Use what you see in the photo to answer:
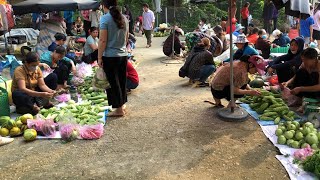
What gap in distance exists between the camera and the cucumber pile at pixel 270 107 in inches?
192

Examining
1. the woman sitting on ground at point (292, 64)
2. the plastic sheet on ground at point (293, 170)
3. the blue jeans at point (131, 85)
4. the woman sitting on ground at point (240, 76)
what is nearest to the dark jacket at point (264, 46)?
the woman sitting on ground at point (292, 64)

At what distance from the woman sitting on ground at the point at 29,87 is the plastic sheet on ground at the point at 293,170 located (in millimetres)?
3560

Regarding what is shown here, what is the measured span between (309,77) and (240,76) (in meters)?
1.22

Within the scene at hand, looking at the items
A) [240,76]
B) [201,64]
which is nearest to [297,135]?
[240,76]

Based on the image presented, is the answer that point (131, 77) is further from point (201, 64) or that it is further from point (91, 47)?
point (91, 47)

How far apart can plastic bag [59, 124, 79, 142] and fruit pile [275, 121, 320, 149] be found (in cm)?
269

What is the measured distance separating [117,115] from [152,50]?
7.53 metres

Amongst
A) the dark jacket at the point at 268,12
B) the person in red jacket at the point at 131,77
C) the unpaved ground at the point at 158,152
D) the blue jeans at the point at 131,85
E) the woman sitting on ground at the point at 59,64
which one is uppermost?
the dark jacket at the point at 268,12

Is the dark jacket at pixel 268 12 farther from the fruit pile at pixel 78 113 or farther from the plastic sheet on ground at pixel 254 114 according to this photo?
the fruit pile at pixel 78 113

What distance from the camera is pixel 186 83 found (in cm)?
740

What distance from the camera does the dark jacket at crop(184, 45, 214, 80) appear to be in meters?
6.86

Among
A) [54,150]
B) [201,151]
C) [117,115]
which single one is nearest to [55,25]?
[117,115]

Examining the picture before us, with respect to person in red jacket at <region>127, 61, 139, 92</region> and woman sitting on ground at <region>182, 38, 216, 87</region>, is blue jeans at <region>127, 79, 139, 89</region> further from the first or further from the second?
woman sitting on ground at <region>182, 38, 216, 87</region>

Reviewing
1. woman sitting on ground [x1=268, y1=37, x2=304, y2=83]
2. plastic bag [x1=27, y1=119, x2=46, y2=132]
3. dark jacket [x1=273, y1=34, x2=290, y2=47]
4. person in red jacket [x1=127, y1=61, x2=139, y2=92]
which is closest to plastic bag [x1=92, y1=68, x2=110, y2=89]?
plastic bag [x1=27, y1=119, x2=46, y2=132]
